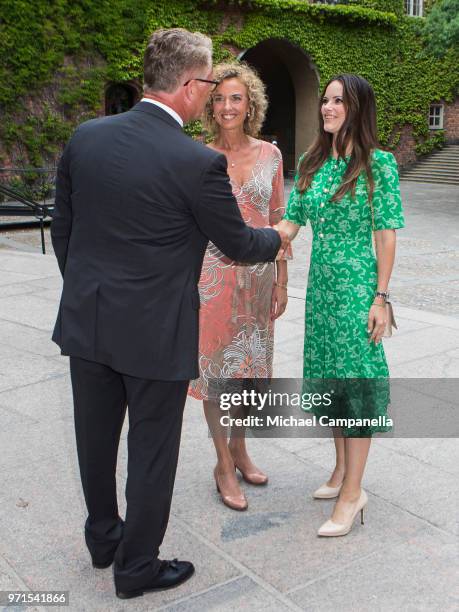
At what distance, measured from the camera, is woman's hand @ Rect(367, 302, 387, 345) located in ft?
9.14

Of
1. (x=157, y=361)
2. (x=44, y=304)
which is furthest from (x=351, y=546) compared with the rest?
(x=44, y=304)

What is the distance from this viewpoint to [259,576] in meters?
2.54

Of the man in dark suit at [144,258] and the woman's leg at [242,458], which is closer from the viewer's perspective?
the man in dark suit at [144,258]

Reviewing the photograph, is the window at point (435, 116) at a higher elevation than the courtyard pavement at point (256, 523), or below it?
higher

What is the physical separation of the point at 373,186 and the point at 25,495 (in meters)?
1.98

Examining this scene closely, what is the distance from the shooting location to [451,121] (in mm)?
28031

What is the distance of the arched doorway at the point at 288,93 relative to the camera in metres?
24.8

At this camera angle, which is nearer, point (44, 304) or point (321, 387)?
point (321, 387)

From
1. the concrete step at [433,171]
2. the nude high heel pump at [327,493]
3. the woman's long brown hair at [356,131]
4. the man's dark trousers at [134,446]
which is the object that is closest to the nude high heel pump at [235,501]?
the nude high heel pump at [327,493]

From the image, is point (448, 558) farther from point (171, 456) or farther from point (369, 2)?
point (369, 2)

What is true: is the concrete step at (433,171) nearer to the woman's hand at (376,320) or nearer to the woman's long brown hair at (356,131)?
the woman's long brown hair at (356,131)

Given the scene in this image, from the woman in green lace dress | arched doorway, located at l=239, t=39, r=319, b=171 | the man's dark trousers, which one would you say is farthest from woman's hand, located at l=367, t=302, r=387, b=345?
arched doorway, located at l=239, t=39, r=319, b=171

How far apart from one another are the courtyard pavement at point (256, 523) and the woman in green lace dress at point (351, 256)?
22 cm

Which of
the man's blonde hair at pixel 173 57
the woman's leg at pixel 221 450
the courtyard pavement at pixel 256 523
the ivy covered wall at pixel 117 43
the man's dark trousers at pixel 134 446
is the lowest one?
the courtyard pavement at pixel 256 523
